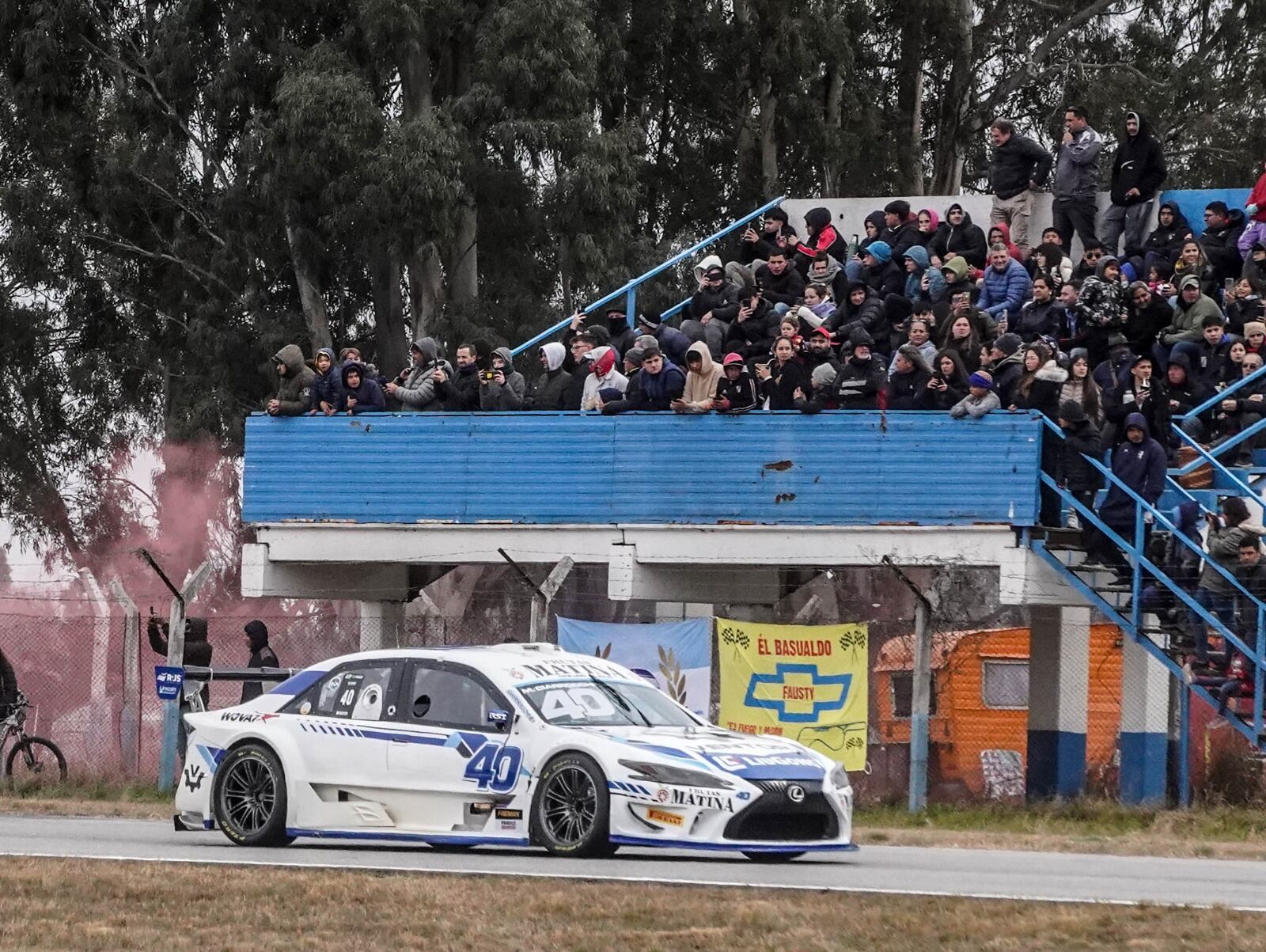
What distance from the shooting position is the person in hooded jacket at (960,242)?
84.0 feet

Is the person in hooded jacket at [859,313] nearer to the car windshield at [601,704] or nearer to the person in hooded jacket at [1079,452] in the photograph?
the person in hooded jacket at [1079,452]

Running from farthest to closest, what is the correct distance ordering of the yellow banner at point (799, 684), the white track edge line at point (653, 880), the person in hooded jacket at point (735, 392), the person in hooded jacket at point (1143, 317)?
the person in hooded jacket at point (735, 392) < the person in hooded jacket at point (1143, 317) < the yellow banner at point (799, 684) < the white track edge line at point (653, 880)

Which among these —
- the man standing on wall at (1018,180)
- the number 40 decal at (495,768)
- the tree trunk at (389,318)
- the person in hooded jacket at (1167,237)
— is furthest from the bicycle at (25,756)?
the tree trunk at (389,318)

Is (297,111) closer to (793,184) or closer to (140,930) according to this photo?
(793,184)

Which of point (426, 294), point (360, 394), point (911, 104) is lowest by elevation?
point (360, 394)

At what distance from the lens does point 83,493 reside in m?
48.0

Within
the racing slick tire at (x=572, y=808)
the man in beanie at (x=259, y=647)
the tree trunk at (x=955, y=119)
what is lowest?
the racing slick tire at (x=572, y=808)

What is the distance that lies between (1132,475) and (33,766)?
10.9 meters

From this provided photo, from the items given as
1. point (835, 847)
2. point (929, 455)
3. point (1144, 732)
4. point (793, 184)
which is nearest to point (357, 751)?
point (835, 847)

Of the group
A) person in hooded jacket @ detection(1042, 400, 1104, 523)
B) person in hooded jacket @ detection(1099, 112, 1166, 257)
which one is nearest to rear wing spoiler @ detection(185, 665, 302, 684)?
person in hooded jacket @ detection(1042, 400, 1104, 523)

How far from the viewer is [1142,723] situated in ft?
78.5

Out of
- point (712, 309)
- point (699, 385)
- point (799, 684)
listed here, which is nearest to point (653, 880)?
point (799, 684)

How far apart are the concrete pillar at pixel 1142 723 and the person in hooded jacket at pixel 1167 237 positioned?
4.04m

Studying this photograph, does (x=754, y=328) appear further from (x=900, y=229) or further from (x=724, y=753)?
(x=724, y=753)
